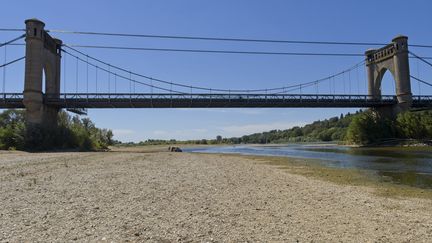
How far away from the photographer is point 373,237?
8664 millimetres

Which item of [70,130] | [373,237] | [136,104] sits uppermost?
[136,104]

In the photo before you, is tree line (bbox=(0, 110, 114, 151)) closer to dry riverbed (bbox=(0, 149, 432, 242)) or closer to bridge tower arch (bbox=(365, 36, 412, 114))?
dry riverbed (bbox=(0, 149, 432, 242))

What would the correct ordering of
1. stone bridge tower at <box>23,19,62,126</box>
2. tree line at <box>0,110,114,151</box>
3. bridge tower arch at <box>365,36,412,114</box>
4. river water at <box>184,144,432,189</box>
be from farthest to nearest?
bridge tower arch at <box>365,36,412,114</box> → stone bridge tower at <box>23,19,62,126</box> → tree line at <box>0,110,114,151</box> → river water at <box>184,144,432,189</box>

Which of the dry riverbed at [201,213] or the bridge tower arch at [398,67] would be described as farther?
the bridge tower arch at [398,67]

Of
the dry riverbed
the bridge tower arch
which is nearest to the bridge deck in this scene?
the bridge tower arch

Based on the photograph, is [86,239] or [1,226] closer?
[86,239]

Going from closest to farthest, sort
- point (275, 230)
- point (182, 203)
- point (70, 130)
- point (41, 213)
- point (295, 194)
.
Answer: point (275, 230)
point (41, 213)
point (182, 203)
point (295, 194)
point (70, 130)

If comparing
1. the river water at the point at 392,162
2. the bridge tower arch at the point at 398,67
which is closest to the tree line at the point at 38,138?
the river water at the point at 392,162

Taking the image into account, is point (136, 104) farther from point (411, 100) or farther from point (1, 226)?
point (1, 226)

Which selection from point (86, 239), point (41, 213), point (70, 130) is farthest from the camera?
point (70, 130)

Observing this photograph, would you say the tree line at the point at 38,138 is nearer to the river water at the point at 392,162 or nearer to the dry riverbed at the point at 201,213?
the river water at the point at 392,162

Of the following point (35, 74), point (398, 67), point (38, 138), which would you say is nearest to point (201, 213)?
point (38, 138)

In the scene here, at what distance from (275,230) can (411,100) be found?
314ft

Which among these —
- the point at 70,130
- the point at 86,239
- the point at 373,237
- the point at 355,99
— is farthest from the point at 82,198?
the point at 355,99
